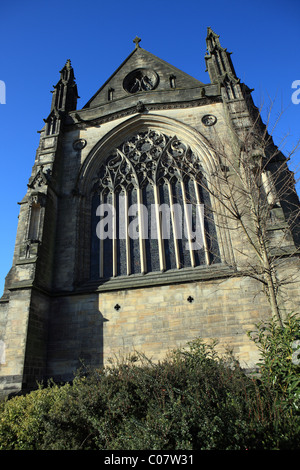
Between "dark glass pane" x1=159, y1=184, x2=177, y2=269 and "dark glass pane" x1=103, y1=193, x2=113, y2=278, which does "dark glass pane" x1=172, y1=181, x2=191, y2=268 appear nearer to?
"dark glass pane" x1=159, y1=184, x2=177, y2=269

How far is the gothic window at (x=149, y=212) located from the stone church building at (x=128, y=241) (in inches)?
1.7

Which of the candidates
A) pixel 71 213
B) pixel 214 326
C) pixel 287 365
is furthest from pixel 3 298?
pixel 287 365

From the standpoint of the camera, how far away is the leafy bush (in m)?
3.43

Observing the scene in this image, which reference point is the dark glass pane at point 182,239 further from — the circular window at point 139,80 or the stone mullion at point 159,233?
the circular window at point 139,80

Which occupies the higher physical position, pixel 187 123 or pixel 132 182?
pixel 187 123

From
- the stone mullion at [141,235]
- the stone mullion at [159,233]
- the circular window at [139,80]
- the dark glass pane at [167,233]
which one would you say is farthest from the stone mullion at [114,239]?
the circular window at [139,80]

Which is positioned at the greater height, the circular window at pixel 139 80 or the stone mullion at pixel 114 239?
the circular window at pixel 139 80

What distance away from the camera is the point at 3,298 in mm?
9445

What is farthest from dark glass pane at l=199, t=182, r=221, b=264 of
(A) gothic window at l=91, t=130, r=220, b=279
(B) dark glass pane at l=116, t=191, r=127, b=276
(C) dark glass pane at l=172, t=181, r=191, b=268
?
(B) dark glass pane at l=116, t=191, r=127, b=276

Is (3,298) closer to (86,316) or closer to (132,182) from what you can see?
(86,316)

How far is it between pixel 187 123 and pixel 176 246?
5309 mm

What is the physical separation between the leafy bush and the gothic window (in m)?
4.67

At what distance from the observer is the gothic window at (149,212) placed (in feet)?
32.7
